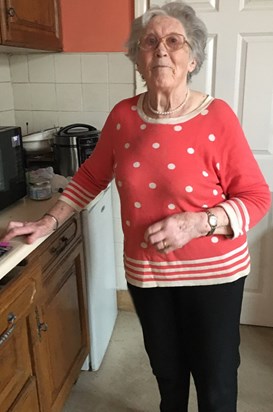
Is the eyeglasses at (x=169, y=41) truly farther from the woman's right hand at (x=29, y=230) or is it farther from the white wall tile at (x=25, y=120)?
the white wall tile at (x=25, y=120)

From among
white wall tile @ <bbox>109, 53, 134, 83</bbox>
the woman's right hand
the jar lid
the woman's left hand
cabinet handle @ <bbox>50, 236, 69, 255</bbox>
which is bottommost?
cabinet handle @ <bbox>50, 236, 69, 255</bbox>

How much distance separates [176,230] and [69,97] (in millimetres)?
1394

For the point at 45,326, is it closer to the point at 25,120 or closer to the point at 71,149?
the point at 71,149

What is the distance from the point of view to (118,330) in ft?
7.56

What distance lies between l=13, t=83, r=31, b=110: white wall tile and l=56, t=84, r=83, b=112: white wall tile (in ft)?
0.56

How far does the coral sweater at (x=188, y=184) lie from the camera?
1.12 meters

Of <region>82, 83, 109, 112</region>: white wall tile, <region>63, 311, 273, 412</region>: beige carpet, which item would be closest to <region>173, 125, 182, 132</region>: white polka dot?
<region>82, 83, 109, 112</region>: white wall tile

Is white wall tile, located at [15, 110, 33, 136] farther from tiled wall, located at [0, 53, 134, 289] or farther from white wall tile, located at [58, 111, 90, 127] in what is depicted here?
white wall tile, located at [58, 111, 90, 127]

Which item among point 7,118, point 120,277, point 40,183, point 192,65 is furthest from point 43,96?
point 192,65

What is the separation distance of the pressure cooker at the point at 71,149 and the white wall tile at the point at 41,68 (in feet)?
1.34

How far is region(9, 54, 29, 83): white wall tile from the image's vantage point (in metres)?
2.19

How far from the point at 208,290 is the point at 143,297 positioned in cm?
21

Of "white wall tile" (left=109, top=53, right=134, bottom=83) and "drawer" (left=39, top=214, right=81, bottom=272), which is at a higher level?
"white wall tile" (left=109, top=53, right=134, bottom=83)

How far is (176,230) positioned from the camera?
1041mm
